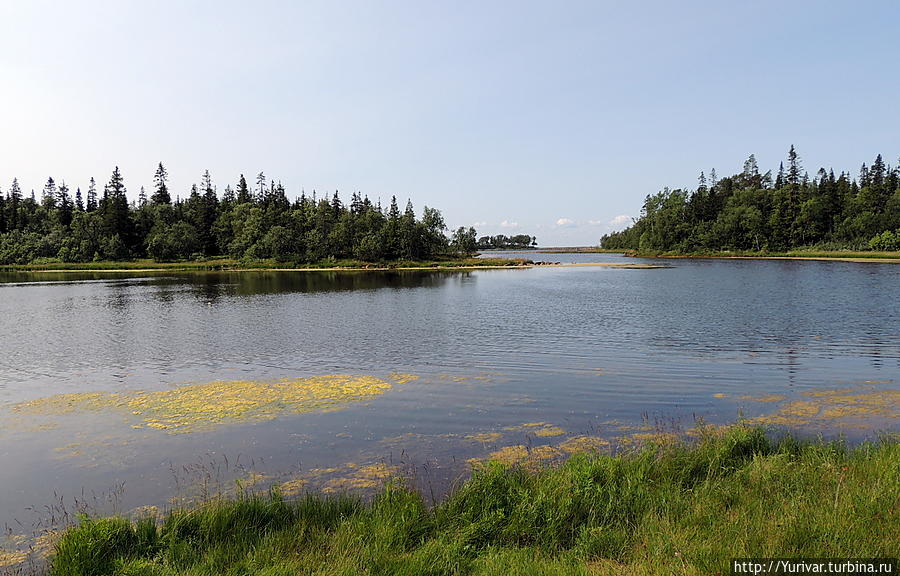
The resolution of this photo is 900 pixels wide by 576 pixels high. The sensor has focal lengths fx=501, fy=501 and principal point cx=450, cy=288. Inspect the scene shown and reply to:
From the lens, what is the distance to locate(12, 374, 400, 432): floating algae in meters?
16.9

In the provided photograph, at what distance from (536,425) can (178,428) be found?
37.0ft

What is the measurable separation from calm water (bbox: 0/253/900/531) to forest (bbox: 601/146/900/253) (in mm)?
105175

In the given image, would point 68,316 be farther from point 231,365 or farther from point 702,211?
point 702,211

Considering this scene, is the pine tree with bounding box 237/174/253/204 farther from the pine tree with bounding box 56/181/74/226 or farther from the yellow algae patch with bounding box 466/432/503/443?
the yellow algae patch with bounding box 466/432/503/443

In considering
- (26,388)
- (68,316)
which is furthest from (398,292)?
(26,388)

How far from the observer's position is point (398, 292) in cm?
6406

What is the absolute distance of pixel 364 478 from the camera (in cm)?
1167

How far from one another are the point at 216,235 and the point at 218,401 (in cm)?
14637

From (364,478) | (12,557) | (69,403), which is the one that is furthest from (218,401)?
(12,557)

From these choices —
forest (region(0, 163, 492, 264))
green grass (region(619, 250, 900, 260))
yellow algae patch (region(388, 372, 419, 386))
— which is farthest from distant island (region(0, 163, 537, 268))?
yellow algae patch (region(388, 372, 419, 386))

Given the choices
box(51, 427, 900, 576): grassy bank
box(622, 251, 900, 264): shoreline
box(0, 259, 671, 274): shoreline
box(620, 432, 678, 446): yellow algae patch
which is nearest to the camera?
box(51, 427, 900, 576): grassy bank

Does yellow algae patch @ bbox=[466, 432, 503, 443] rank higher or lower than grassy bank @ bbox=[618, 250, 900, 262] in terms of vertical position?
lower

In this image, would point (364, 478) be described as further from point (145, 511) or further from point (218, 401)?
point (218, 401)

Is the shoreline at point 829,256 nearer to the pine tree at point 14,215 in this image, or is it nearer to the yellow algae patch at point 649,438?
the yellow algae patch at point 649,438
